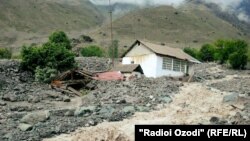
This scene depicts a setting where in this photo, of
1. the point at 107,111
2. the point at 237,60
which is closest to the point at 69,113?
the point at 107,111

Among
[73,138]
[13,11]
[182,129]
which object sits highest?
[13,11]

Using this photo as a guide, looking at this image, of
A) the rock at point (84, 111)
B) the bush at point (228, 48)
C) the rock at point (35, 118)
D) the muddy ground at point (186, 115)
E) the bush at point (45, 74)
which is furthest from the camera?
the bush at point (228, 48)

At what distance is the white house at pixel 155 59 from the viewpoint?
48812mm

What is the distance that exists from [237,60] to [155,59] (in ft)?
74.7

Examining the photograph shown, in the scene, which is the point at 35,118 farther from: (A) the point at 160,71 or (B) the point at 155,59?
(A) the point at 160,71

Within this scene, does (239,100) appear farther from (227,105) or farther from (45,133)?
(45,133)

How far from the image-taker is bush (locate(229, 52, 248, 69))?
6688 centimetres

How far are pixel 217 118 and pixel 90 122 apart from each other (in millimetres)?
7894

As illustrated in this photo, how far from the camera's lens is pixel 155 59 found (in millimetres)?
48594

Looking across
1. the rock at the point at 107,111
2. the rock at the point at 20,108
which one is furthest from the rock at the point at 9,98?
the rock at the point at 107,111

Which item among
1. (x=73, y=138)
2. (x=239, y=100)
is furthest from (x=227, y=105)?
(x=73, y=138)

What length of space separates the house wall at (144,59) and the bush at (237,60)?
70.4ft

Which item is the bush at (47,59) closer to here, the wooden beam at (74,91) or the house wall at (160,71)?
the wooden beam at (74,91)

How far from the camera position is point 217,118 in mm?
27344
